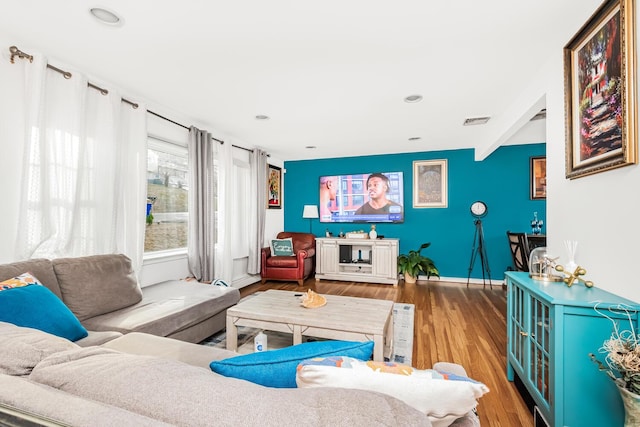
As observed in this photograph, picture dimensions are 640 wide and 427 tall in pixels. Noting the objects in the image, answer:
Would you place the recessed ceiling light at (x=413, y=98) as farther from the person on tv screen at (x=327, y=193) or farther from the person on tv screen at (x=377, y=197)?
the person on tv screen at (x=327, y=193)

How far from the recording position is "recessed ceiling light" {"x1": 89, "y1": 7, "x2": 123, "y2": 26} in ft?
5.59

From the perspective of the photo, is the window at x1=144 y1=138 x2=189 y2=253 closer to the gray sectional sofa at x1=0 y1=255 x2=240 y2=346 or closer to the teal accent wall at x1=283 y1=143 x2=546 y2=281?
the gray sectional sofa at x1=0 y1=255 x2=240 y2=346

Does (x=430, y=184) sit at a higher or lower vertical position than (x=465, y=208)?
higher

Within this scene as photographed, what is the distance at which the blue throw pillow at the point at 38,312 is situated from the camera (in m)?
1.47

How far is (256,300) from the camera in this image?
261cm

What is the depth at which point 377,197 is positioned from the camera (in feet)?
18.2

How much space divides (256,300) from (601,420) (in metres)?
2.29

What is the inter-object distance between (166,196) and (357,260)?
3.41 meters

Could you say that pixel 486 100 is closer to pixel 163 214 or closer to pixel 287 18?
pixel 287 18

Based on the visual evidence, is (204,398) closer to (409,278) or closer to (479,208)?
(409,278)

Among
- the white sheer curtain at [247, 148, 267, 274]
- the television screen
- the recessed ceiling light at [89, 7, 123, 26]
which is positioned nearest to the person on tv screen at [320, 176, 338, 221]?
the television screen

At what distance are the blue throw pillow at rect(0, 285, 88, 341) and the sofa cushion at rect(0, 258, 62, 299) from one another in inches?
11.6

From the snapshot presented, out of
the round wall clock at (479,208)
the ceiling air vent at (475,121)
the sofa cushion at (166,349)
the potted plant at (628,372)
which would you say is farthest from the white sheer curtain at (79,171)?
the round wall clock at (479,208)

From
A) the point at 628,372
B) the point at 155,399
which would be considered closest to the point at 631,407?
the point at 628,372
